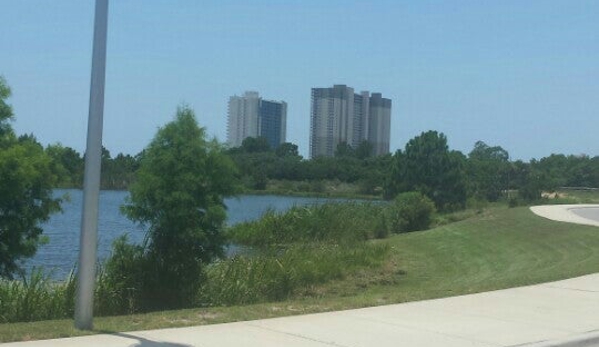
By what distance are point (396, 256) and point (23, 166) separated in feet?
56.0

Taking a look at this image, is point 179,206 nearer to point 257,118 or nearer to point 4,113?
point 4,113

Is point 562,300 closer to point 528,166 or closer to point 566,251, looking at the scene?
point 566,251

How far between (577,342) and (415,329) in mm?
1941

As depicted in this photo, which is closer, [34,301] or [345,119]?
[34,301]

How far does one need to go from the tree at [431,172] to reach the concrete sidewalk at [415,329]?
46.7 metres

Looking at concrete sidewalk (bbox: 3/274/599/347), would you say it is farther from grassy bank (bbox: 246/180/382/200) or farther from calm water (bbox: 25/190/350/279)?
grassy bank (bbox: 246/180/382/200)

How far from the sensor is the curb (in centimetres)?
919

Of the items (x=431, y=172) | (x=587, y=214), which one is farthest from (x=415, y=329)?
(x=431, y=172)

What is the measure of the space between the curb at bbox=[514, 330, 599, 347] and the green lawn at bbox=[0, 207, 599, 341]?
3188 mm

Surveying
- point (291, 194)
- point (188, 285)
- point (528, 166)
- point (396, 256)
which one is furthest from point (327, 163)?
point (188, 285)

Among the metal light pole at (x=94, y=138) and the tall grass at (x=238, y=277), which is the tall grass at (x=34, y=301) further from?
the metal light pole at (x=94, y=138)

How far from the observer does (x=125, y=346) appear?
808 centimetres

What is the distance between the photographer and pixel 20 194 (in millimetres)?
12453

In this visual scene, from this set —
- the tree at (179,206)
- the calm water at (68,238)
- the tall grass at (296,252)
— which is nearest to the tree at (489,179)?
the tall grass at (296,252)
